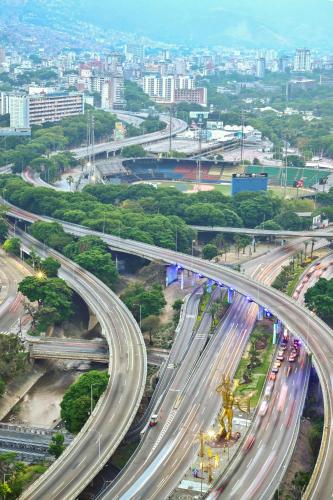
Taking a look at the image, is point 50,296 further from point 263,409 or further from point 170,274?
point 263,409

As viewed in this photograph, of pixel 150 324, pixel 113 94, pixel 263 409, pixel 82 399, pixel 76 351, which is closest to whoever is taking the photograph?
pixel 82 399

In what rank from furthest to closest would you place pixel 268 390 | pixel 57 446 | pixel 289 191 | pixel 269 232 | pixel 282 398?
pixel 289 191
pixel 269 232
pixel 268 390
pixel 282 398
pixel 57 446

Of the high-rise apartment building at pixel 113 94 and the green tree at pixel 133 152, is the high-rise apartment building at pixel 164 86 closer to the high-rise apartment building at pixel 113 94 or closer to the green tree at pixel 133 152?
the high-rise apartment building at pixel 113 94

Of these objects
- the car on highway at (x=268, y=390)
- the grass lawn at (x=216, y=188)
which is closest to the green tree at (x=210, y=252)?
the car on highway at (x=268, y=390)

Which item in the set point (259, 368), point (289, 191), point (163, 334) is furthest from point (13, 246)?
point (289, 191)

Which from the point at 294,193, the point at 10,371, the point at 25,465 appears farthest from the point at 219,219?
the point at 25,465

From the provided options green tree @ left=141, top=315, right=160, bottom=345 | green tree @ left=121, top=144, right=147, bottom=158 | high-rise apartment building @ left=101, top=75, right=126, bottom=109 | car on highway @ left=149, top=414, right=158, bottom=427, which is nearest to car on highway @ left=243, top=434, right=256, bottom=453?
car on highway @ left=149, top=414, right=158, bottom=427

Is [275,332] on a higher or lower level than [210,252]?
lower

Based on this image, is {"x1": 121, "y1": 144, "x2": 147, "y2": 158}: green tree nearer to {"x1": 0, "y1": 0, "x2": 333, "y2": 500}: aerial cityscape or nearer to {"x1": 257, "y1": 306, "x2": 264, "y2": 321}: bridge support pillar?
{"x1": 0, "y1": 0, "x2": 333, "y2": 500}: aerial cityscape
